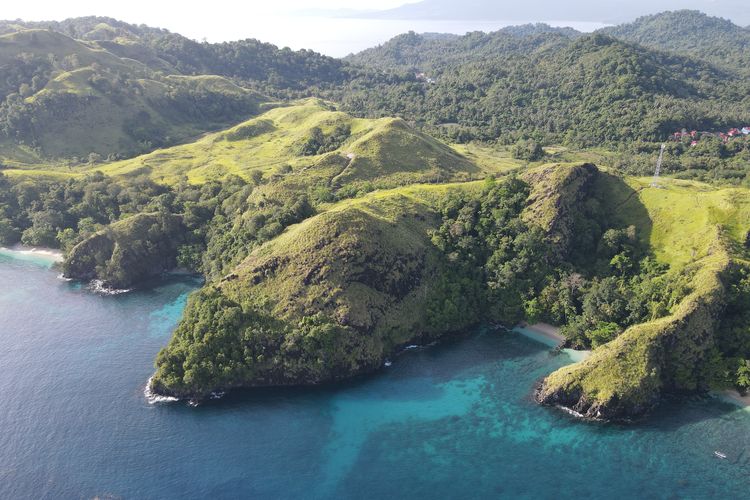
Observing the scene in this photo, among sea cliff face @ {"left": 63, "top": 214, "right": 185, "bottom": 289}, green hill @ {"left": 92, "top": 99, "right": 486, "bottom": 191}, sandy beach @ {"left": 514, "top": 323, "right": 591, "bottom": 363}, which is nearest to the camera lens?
sandy beach @ {"left": 514, "top": 323, "right": 591, "bottom": 363}

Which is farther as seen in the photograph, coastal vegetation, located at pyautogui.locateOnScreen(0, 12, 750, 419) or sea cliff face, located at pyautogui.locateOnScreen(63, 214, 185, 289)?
sea cliff face, located at pyautogui.locateOnScreen(63, 214, 185, 289)

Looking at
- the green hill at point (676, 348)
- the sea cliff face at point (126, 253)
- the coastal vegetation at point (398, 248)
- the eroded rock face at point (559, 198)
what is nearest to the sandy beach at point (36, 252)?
the coastal vegetation at point (398, 248)

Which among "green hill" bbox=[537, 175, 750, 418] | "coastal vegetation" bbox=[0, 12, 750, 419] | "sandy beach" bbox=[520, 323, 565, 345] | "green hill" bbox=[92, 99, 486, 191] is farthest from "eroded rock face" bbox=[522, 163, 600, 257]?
"green hill" bbox=[92, 99, 486, 191]

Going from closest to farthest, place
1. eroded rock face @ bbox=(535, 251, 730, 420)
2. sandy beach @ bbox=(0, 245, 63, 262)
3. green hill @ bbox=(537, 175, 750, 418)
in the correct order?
eroded rock face @ bbox=(535, 251, 730, 420)
green hill @ bbox=(537, 175, 750, 418)
sandy beach @ bbox=(0, 245, 63, 262)

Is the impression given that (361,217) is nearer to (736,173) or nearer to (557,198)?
(557,198)

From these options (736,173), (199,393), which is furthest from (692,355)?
(736,173)

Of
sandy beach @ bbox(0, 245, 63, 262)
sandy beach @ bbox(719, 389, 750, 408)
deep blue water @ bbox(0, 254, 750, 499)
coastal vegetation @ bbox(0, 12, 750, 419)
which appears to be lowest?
deep blue water @ bbox(0, 254, 750, 499)

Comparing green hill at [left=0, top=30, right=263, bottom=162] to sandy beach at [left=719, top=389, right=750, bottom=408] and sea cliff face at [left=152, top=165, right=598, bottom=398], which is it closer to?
sea cliff face at [left=152, top=165, right=598, bottom=398]
